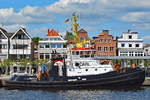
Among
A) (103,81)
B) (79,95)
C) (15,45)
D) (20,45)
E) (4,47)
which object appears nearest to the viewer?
(79,95)

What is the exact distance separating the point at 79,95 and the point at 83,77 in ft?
17.1

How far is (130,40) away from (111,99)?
47.0m

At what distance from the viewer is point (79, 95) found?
46.3 m

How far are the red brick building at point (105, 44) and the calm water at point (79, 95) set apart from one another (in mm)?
36485

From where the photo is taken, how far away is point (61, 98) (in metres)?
43.8

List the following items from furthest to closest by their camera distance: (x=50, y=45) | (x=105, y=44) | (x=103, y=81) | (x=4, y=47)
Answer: (x=105, y=44)
(x=50, y=45)
(x=4, y=47)
(x=103, y=81)

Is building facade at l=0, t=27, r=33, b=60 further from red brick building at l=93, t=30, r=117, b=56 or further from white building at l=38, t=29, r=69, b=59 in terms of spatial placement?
red brick building at l=93, t=30, r=117, b=56

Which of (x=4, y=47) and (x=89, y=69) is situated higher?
(x=4, y=47)

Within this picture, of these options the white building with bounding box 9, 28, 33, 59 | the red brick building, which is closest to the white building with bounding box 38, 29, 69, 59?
the white building with bounding box 9, 28, 33, 59

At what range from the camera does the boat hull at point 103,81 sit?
5106cm

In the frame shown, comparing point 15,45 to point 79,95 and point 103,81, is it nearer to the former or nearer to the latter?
point 103,81

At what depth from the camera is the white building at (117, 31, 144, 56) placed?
87.2 meters

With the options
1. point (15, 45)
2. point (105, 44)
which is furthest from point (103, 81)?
point (105, 44)

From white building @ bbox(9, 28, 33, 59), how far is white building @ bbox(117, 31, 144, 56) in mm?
22534
